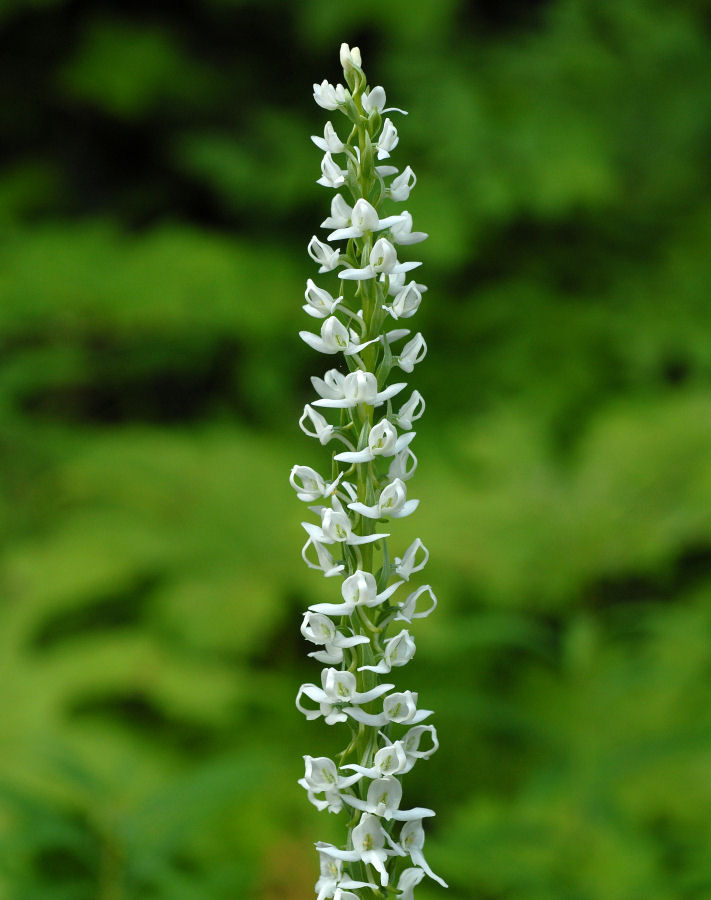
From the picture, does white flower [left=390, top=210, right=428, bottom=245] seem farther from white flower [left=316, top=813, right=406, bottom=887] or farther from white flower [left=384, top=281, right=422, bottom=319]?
white flower [left=316, top=813, right=406, bottom=887]

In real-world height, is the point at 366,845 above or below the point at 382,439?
below

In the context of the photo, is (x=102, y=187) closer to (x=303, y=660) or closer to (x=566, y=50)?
(x=566, y=50)

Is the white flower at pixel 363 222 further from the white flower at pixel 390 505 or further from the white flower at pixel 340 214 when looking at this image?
the white flower at pixel 390 505

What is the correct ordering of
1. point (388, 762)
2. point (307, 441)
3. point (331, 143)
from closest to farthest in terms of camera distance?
point (388, 762) → point (331, 143) → point (307, 441)

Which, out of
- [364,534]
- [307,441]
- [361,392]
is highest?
[307,441]

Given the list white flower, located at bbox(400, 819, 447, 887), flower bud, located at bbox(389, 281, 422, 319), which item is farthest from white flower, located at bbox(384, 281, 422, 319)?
white flower, located at bbox(400, 819, 447, 887)

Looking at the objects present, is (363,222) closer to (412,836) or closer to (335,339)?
(335,339)

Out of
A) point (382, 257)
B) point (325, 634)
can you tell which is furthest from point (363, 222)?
point (325, 634)
